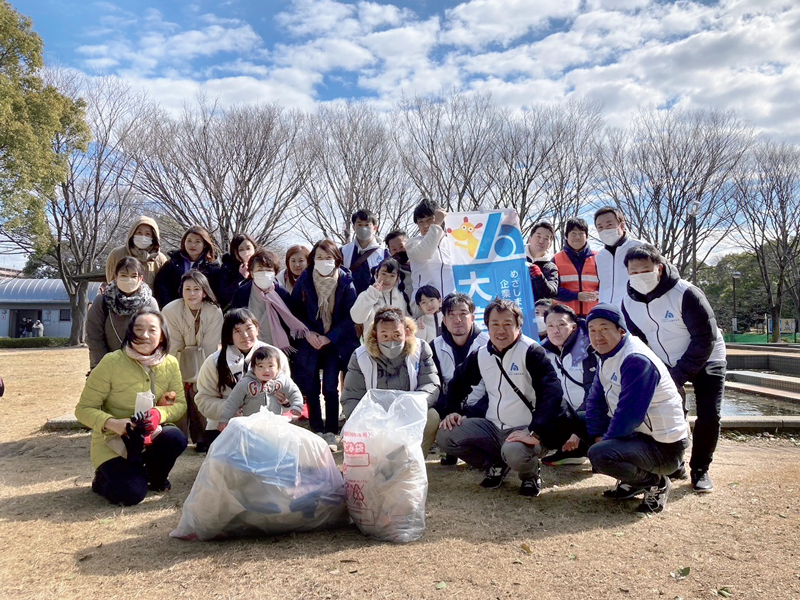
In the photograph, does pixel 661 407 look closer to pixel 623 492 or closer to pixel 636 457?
pixel 636 457

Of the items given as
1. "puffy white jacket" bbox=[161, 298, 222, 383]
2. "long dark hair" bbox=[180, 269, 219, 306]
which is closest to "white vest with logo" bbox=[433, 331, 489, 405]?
"puffy white jacket" bbox=[161, 298, 222, 383]

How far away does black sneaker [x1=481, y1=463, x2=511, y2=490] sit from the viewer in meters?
3.83

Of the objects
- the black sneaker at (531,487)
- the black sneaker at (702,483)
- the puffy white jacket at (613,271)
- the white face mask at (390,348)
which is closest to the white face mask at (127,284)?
the white face mask at (390,348)

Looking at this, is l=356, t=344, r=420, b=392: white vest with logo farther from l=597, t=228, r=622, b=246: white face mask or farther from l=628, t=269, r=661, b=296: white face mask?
l=597, t=228, r=622, b=246: white face mask

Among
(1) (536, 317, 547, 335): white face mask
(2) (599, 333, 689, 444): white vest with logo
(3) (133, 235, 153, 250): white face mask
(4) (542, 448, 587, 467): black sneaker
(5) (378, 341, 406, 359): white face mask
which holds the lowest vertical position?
(4) (542, 448, 587, 467): black sneaker

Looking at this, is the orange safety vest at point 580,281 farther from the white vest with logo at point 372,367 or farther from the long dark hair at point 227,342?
the long dark hair at point 227,342

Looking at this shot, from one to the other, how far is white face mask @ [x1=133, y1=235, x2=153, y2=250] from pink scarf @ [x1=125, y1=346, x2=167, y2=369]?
70.3 inches

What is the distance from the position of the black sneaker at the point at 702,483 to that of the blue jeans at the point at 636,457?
522 mm

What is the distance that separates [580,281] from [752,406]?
15.4ft

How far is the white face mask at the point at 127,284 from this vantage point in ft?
15.0

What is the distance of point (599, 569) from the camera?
250 cm

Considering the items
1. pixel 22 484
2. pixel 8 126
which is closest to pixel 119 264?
pixel 22 484

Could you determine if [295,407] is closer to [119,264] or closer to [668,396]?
[119,264]

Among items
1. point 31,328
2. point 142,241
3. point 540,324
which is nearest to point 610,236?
point 540,324
